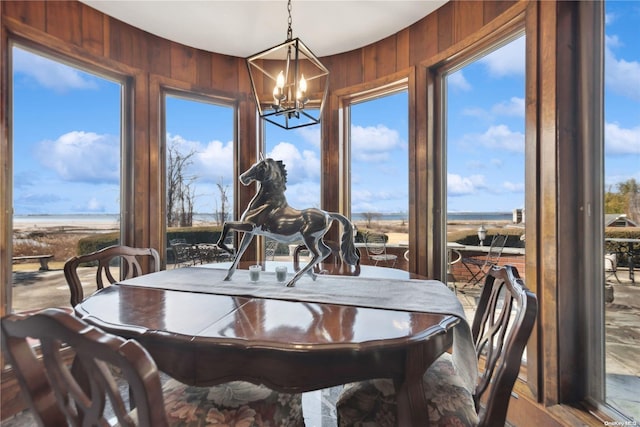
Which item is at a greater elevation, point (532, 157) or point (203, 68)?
point (203, 68)

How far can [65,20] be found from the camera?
227cm

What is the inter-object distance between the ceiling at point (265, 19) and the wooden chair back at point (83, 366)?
2.47 metres

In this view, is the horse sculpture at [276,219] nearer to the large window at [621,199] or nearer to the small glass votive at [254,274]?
the small glass votive at [254,274]

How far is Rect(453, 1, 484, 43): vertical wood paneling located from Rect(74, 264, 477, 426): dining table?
189cm

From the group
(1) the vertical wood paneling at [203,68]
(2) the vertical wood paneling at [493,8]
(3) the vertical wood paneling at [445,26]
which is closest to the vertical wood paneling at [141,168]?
(1) the vertical wood paneling at [203,68]

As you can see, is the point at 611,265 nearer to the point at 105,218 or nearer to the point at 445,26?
the point at 445,26

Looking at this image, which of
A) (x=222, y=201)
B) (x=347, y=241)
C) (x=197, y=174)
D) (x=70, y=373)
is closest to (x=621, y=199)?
(x=347, y=241)

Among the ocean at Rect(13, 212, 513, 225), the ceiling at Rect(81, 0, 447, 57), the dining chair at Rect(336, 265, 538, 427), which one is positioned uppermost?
the ceiling at Rect(81, 0, 447, 57)

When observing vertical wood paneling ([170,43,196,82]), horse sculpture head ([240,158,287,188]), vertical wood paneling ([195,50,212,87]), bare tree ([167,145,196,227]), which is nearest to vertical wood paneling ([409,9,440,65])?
horse sculpture head ([240,158,287,188])

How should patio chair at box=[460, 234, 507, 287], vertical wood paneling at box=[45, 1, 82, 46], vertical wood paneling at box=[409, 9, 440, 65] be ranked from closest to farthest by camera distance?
vertical wood paneling at box=[45, 1, 82, 46]
patio chair at box=[460, 234, 507, 287]
vertical wood paneling at box=[409, 9, 440, 65]

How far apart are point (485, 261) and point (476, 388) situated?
1417mm

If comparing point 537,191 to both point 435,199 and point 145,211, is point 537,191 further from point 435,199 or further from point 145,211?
point 145,211

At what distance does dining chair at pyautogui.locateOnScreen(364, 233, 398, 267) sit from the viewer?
9.89 feet

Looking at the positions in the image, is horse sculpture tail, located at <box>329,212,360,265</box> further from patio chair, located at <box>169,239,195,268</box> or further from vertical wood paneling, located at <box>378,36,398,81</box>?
patio chair, located at <box>169,239,195,268</box>
